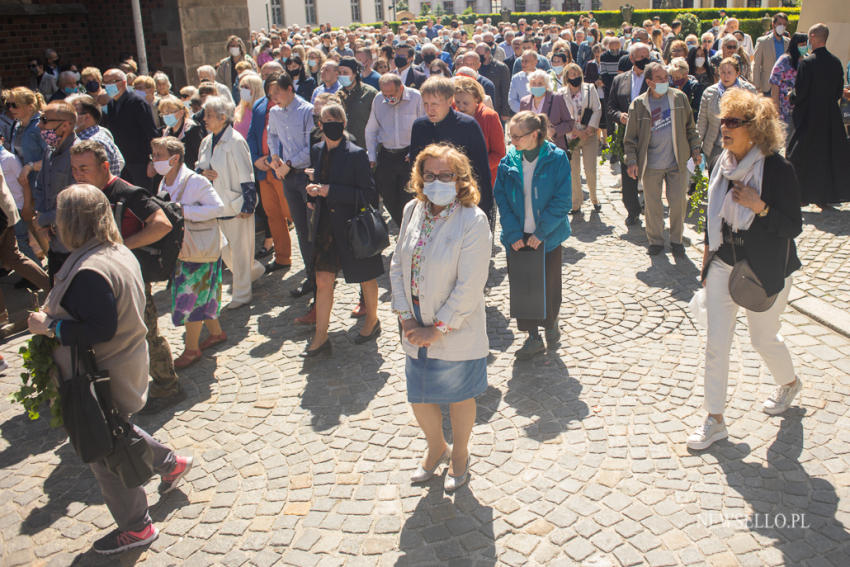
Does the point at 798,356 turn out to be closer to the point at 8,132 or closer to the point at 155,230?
the point at 155,230

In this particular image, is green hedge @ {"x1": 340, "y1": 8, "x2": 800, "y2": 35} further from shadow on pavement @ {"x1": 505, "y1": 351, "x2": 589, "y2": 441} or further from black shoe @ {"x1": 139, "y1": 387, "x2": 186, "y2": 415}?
black shoe @ {"x1": 139, "y1": 387, "x2": 186, "y2": 415}

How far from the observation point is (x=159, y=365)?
17.6 ft

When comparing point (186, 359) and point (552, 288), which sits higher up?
point (552, 288)

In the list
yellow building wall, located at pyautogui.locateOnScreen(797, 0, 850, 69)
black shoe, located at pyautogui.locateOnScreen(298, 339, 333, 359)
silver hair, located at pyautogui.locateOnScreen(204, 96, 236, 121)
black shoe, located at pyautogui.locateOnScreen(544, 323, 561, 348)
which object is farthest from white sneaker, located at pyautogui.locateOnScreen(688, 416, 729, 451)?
yellow building wall, located at pyautogui.locateOnScreen(797, 0, 850, 69)

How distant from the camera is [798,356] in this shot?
5.59 meters

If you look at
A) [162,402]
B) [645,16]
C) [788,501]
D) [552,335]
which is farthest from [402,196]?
[645,16]

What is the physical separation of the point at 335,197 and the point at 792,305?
13.7 feet

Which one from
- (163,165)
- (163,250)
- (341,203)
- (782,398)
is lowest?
(782,398)

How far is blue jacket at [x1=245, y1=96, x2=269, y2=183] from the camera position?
7914 millimetres

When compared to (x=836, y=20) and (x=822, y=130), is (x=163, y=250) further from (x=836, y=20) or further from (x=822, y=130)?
(x=836, y=20)

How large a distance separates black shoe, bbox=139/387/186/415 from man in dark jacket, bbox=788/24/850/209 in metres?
7.43

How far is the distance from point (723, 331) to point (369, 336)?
3.06m

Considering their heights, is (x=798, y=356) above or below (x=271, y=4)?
below

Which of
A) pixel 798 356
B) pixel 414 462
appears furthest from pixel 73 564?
pixel 798 356
